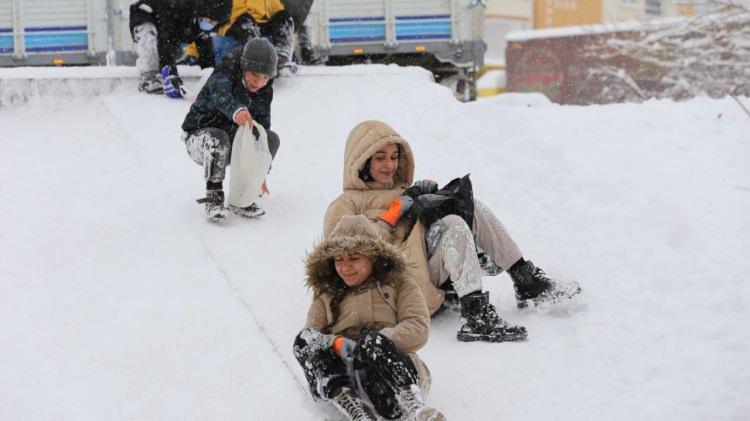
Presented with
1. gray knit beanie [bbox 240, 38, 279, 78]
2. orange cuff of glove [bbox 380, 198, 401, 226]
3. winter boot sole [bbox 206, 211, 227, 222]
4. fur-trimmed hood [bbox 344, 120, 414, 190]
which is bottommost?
winter boot sole [bbox 206, 211, 227, 222]

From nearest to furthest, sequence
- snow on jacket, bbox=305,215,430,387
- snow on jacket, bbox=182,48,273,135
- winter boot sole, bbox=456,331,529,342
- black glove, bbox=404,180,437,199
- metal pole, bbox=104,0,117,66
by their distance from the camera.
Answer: snow on jacket, bbox=305,215,430,387 < winter boot sole, bbox=456,331,529,342 < black glove, bbox=404,180,437,199 < snow on jacket, bbox=182,48,273,135 < metal pole, bbox=104,0,117,66

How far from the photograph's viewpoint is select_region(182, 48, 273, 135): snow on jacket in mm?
6105

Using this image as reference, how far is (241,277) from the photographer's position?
530 centimetres

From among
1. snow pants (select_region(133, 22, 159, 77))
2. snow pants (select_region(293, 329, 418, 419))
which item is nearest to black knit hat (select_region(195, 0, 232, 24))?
snow pants (select_region(133, 22, 159, 77))

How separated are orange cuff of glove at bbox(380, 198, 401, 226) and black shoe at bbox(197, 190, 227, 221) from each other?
2.07 meters

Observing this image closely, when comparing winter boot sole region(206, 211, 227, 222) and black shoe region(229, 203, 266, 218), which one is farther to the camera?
black shoe region(229, 203, 266, 218)

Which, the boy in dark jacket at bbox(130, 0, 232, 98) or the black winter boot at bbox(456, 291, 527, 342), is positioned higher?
the boy in dark jacket at bbox(130, 0, 232, 98)

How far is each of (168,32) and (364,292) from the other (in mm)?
6506

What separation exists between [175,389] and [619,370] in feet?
6.10

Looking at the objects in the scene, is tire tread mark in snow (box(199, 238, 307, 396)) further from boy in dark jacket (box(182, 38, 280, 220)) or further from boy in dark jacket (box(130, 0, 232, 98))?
boy in dark jacket (box(130, 0, 232, 98))

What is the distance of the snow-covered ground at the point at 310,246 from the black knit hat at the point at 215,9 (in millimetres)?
947

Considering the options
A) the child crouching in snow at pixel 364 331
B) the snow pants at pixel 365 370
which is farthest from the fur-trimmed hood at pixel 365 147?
the snow pants at pixel 365 370

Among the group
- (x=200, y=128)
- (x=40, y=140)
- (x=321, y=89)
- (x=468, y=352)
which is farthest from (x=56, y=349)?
(x=321, y=89)

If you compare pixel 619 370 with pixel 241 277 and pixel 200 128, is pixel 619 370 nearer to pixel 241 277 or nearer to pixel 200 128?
pixel 241 277
